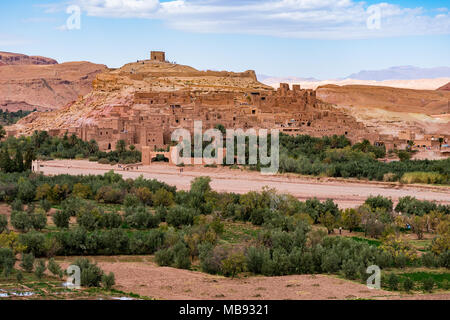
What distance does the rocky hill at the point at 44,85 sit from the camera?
10208cm

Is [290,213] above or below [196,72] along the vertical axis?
below

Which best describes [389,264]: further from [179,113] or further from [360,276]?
[179,113]

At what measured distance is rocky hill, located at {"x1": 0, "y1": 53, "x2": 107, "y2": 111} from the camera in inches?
4019

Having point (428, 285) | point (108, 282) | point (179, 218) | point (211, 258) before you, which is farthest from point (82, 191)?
point (428, 285)

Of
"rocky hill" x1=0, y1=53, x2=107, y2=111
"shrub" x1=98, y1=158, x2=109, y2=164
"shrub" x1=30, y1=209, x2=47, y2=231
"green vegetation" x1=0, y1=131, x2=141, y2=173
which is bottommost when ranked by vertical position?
"shrub" x1=30, y1=209, x2=47, y2=231

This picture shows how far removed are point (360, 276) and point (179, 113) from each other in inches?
1241

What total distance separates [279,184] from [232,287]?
1931 centimetres

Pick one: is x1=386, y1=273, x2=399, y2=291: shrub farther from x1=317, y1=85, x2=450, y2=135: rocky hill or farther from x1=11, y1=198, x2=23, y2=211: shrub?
x1=317, y1=85, x2=450, y2=135: rocky hill

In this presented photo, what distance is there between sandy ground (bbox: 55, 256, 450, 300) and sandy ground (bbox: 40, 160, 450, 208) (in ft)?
41.9

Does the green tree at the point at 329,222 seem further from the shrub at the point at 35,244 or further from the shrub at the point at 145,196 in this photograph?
the shrub at the point at 35,244

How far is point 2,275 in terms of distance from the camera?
46.0ft

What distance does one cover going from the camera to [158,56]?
231 ft

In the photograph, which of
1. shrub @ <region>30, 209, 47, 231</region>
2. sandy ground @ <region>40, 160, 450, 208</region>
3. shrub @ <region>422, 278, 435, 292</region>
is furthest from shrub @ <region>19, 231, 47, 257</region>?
sandy ground @ <region>40, 160, 450, 208</region>
